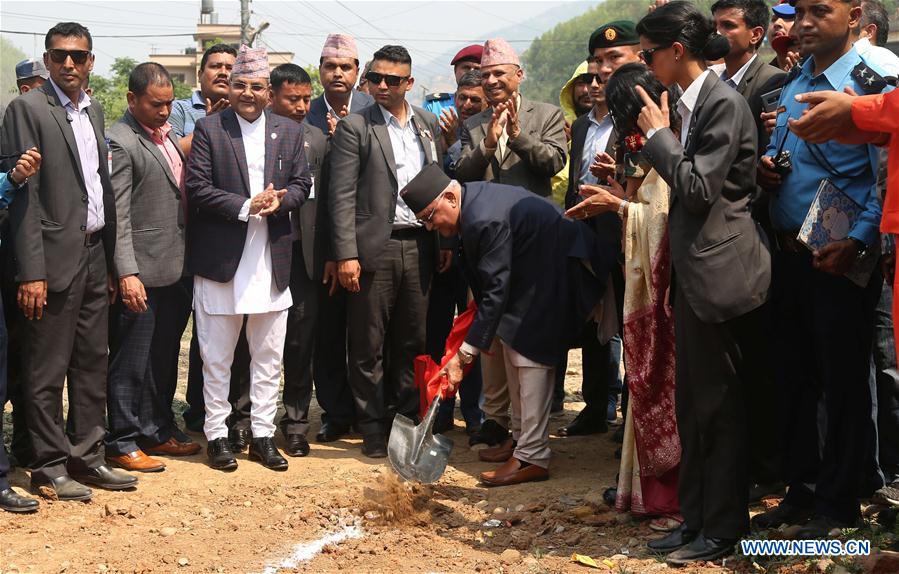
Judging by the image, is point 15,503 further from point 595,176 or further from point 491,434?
point 595,176

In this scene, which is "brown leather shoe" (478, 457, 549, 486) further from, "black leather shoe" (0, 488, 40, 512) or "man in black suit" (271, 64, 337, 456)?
"black leather shoe" (0, 488, 40, 512)

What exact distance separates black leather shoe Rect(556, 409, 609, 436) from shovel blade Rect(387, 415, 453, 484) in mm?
1563

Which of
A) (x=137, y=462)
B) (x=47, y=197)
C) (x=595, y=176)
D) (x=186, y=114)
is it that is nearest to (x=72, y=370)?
(x=137, y=462)

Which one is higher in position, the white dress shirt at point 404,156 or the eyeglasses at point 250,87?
the eyeglasses at point 250,87

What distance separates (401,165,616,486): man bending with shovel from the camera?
18.6 ft

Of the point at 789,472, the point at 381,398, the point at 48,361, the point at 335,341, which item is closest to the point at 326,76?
the point at 335,341

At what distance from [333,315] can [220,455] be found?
1259 mm

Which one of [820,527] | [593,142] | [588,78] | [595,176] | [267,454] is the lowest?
[267,454]

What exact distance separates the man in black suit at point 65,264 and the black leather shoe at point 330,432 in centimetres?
147

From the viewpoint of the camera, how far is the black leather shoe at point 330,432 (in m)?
6.86

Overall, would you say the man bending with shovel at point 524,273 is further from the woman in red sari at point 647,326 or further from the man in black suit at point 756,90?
the man in black suit at point 756,90

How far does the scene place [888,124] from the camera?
3.66m

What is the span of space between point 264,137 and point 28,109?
54.7 inches

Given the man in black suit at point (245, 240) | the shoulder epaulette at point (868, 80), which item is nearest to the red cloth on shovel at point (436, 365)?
the man in black suit at point (245, 240)
